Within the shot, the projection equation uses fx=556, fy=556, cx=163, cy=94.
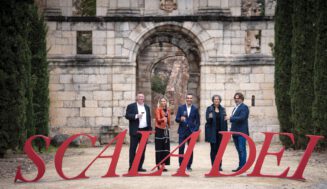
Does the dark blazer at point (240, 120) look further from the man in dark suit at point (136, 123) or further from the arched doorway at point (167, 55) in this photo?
the arched doorway at point (167, 55)

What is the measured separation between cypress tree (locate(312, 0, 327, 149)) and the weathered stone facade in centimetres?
522

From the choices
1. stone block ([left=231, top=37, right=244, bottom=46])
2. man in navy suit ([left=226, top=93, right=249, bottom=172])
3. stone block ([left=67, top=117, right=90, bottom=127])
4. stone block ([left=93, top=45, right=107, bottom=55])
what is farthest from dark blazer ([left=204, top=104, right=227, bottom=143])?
stone block ([left=67, top=117, right=90, bottom=127])

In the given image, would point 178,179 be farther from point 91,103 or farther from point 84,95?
point 84,95

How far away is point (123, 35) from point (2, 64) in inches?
270

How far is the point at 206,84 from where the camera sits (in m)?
18.6

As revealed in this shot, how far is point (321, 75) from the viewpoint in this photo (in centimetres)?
1324

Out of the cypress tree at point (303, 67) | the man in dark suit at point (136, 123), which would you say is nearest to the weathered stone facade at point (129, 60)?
the cypress tree at point (303, 67)

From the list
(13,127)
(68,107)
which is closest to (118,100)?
(68,107)

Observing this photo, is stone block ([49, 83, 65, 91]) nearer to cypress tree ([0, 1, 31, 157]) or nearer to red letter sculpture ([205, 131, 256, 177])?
cypress tree ([0, 1, 31, 157])

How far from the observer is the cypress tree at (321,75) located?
43.3 feet

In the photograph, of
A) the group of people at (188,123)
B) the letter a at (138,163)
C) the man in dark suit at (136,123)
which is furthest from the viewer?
the man in dark suit at (136,123)

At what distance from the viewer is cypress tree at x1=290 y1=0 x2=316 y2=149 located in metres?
14.1

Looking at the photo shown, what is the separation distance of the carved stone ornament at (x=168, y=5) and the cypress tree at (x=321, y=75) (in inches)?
249

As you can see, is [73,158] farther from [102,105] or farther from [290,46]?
[290,46]
